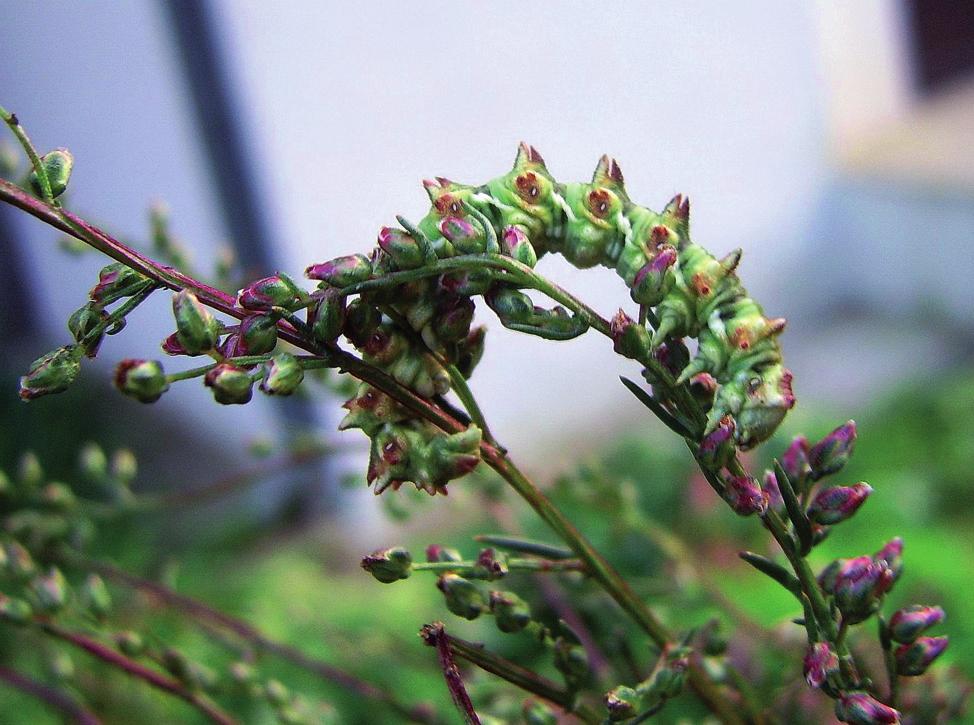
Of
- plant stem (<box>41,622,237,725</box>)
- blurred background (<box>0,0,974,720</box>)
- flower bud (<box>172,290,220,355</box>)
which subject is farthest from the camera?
blurred background (<box>0,0,974,720</box>)

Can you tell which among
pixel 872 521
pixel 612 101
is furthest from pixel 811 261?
pixel 872 521

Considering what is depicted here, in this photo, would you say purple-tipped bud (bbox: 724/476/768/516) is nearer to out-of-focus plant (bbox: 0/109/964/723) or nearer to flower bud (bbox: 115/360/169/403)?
out-of-focus plant (bbox: 0/109/964/723)

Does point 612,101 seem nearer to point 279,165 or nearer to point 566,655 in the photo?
point 279,165

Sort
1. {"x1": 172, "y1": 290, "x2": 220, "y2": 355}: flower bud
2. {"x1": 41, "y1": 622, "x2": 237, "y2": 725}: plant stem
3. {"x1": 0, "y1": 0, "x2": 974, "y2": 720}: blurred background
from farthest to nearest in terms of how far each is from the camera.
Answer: {"x1": 0, "y1": 0, "x2": 974, "y2": 720}: blurred background, {"x1": 41, "y1": 622, "x2": 237, "y2": 725}: plant stem, {"x1": 172, "y1": 290, "x2": 220, "y2": 355}: flower bud

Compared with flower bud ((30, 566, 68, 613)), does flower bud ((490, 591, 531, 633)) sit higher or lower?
higher

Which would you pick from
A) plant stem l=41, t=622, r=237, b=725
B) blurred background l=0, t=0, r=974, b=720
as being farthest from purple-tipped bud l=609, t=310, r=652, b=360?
blurred background l=0, t=0, r=974, b=720

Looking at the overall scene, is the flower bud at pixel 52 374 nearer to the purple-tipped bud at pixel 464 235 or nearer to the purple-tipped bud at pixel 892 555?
the purple-tipped bud at pixel 464 235

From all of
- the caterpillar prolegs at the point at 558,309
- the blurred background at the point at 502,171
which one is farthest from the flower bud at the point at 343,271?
the blurred background at the point at 502,171
